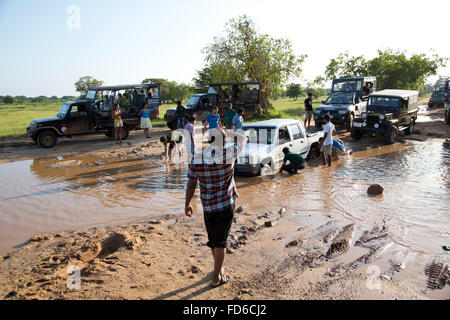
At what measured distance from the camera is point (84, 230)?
5.70 metres

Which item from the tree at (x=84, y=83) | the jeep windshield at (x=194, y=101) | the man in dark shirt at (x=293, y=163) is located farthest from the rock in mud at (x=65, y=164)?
the tree at (x=84, y=83)

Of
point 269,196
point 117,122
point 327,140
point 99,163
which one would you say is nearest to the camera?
point 269,196

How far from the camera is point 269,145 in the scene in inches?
349

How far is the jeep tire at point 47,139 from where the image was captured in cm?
1351

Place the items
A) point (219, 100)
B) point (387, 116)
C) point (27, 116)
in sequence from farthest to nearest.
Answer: point (27, 116) → point (219, 100) → point (387, 116)

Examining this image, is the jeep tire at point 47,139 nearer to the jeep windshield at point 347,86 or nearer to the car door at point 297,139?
the car door at point 297,139

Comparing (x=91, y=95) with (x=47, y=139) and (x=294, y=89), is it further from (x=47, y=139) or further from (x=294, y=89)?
(x=294, y=89)

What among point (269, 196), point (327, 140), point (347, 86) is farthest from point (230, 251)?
point (347, 86)

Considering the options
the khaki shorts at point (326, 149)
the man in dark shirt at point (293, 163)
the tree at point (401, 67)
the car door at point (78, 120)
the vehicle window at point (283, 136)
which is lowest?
the man in dark shirt at point (293, 163)

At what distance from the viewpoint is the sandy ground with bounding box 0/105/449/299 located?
145 inches

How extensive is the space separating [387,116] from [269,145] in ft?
22.6
